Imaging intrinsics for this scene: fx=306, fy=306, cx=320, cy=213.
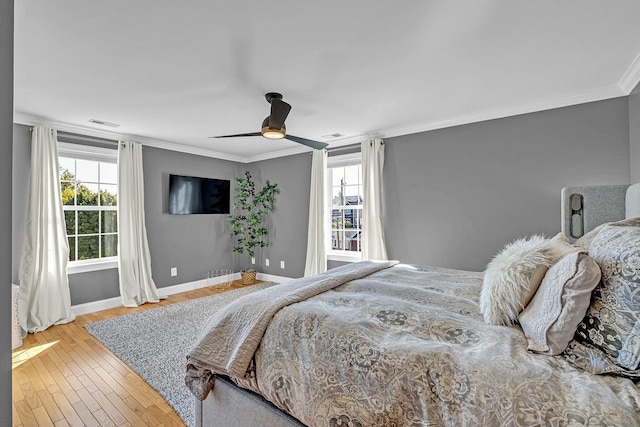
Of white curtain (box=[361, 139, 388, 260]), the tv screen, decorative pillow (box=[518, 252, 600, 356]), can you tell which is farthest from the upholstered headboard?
the tv screen

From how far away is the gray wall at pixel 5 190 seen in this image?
46cm

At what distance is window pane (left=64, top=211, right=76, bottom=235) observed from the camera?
3876mm

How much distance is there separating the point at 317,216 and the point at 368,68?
2.69m

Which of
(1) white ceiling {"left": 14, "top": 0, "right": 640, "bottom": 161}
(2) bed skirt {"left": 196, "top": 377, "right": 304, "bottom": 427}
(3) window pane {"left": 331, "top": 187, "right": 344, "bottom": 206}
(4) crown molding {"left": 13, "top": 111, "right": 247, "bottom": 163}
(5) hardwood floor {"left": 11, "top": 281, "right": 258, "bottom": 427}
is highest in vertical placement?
(1) white ceiling {"left": 14, "top": 0, "right": 640, "bottom": 161}

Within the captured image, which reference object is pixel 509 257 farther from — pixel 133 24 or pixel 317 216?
pixel 317 216

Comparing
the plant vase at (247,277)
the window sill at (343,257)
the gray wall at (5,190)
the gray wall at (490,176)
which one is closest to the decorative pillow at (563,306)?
the gray wall at (5,190)

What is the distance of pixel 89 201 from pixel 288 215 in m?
2.81

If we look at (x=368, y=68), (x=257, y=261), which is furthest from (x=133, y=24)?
(x=257, y=261)

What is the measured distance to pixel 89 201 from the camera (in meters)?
4.06

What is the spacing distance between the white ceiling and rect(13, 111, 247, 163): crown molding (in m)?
0.03

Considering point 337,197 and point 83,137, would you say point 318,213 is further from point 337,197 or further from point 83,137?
point 83,137

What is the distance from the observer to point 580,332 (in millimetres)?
1071

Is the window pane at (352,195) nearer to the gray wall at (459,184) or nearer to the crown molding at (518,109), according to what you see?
the gray wall at (459,184)

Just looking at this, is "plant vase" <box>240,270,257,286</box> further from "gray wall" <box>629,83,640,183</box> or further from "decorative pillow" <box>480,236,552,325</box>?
"gray wall" <box>629,83,640,183</box>
